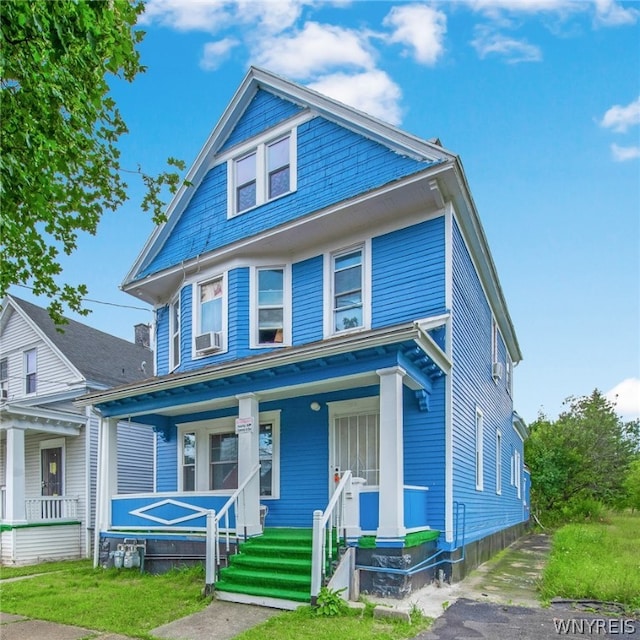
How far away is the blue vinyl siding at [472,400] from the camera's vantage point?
381 inches

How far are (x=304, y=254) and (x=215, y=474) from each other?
5001 mm

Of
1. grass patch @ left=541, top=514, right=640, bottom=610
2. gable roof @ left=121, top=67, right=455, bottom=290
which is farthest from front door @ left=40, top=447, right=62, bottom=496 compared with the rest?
grass patch @ left=541, top=514, right=640, bottom=610

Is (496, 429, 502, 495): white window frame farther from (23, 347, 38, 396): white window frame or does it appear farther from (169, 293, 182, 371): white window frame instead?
(23, 347, 38, 396): white window frame

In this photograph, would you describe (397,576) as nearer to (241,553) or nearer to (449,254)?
(241,553)

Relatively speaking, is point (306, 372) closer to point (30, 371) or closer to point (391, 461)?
point (391, 461)

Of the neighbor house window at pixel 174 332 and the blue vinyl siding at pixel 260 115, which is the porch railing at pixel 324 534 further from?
the blue vinyl siding at pixel 260 115

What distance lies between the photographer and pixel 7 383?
1819cm

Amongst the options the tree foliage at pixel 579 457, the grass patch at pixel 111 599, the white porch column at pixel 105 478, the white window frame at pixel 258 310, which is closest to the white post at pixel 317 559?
the grass patch at pixel 111 599

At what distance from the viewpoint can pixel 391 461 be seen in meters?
7.43

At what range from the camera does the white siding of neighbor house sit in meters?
16.6

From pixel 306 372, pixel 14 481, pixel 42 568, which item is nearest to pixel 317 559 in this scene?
pixel 306 372

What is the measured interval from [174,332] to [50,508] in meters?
6.20

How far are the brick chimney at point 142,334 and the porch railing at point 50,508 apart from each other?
8380 millimetres

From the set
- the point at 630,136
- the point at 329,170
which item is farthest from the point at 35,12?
the point at 630,136
